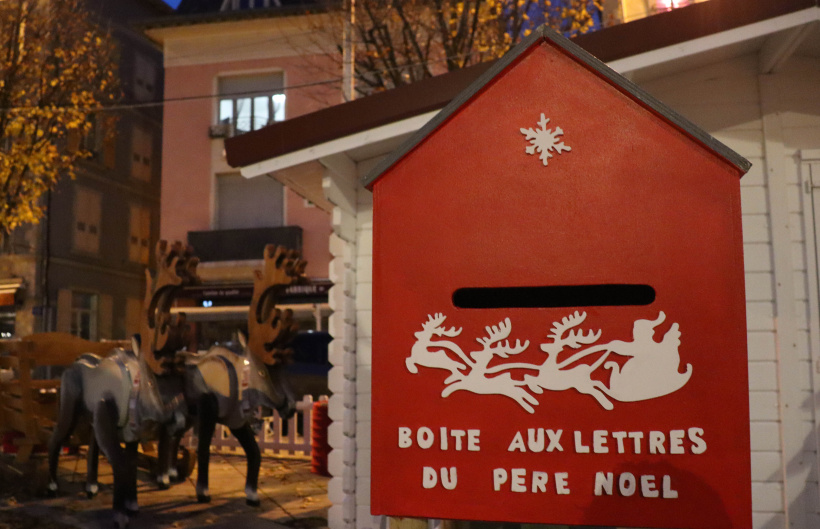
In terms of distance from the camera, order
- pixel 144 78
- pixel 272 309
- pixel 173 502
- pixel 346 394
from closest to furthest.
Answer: pixel 346 394 < pixel 272 309 < pixel 173 502 < pixel 144 78

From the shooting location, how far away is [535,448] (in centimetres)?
232

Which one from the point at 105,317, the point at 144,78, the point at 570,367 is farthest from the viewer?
the point at 144,78

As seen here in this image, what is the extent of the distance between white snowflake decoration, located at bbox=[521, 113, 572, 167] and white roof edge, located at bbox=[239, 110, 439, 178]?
234cm

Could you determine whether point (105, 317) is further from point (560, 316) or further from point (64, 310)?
point (560, 316)

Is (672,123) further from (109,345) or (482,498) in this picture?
(109,345)

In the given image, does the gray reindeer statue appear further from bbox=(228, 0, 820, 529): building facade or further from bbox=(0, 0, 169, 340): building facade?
bbox=(0, 0, 169, 340): building facade

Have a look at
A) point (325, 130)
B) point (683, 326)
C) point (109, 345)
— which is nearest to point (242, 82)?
point (109, 345)

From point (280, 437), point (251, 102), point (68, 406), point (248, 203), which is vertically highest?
point (251, 102)

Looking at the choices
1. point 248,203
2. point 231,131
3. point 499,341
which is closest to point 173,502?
point 499,341

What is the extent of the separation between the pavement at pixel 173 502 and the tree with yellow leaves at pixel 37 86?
9414 millimetres

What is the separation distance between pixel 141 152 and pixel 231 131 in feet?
16.3

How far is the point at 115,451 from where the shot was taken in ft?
21.1

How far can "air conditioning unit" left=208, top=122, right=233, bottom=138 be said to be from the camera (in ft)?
73.8

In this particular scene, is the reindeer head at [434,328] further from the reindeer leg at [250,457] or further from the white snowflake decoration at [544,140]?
the reindeer leg at [250,457]
